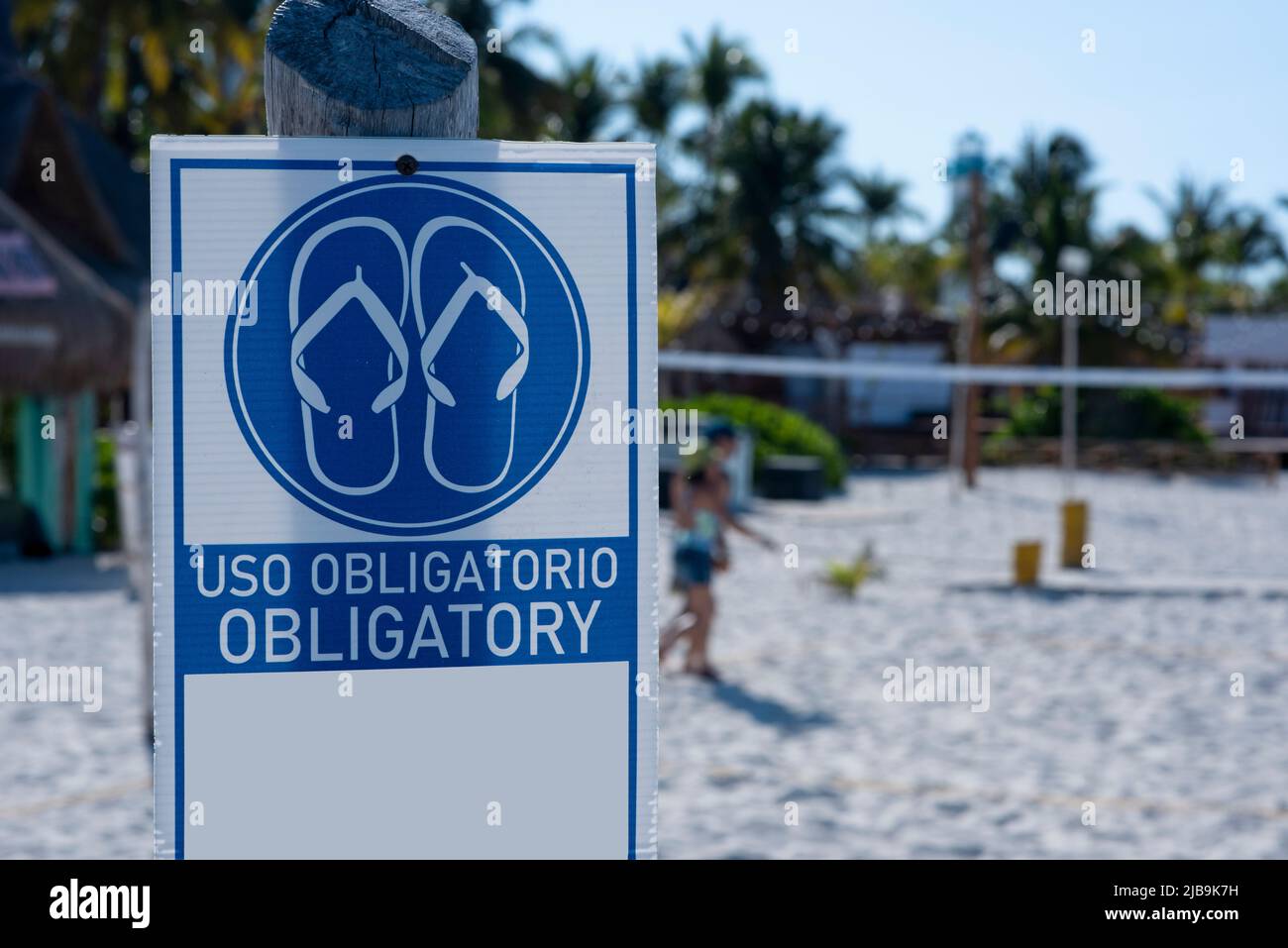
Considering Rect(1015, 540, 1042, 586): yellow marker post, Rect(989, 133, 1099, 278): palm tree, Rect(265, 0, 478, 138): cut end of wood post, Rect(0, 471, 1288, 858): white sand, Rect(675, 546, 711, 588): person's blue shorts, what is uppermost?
Rect(989, 133, 1099, 278): palm tree

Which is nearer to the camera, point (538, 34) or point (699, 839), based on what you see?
point (699, 839)

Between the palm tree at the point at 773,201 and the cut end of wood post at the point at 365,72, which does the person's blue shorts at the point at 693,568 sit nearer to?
the cut end of wood post at the point at 365,72

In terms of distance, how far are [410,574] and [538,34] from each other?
35.8 m

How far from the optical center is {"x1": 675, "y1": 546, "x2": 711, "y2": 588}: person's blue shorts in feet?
32.3

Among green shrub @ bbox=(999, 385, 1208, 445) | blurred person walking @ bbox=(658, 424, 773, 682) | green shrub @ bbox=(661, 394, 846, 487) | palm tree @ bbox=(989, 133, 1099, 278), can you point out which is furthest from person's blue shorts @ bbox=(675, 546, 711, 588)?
palm tree @ bbox=(989, 133, 1099, 278)

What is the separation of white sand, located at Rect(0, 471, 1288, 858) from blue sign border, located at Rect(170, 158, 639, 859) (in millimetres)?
4382

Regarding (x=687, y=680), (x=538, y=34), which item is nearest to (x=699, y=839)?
(x=687, y=680)

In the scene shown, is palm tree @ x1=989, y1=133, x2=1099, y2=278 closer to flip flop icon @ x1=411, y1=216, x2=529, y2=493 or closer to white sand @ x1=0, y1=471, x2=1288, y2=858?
white sand @ x1=0, y1=471, x2=1288, y2=858

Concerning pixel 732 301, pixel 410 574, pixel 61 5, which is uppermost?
pixel 61 5

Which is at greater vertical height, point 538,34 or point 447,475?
point 538,34

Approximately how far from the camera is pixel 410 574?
1.79 metres

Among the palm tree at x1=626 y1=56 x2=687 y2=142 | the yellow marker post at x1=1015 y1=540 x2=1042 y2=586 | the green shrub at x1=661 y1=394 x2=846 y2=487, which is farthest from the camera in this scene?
the palm tree at x1=626 y1=56 x2=687 y2=142

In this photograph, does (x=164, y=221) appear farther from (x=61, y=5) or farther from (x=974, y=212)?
(x=61, y=5)

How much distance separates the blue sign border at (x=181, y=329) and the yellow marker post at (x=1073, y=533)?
14026 mm
